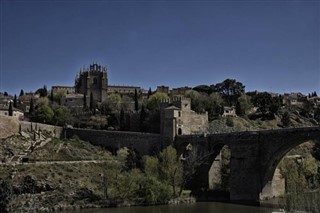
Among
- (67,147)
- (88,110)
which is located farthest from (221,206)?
(88,110)

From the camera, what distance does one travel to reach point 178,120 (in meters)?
57.3

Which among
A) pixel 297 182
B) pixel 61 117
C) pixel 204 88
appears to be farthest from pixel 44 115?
pixel 297 182

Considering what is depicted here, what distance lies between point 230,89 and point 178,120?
4801 cm

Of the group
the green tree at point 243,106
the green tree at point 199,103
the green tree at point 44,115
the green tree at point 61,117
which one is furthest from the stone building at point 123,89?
the green tree at point 44,115

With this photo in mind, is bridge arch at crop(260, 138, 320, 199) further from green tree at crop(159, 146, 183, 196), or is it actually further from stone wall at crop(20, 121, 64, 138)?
stone wall at crop(20, 121, 64, 138)

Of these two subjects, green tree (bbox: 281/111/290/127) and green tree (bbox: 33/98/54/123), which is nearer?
green tree (bbox: 33/98/54/123)

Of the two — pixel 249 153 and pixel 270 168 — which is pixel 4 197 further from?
pixel 270 168

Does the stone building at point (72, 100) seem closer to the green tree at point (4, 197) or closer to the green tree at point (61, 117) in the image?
the green tree at point (61, 117)

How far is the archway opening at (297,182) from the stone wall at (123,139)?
52.7 ft

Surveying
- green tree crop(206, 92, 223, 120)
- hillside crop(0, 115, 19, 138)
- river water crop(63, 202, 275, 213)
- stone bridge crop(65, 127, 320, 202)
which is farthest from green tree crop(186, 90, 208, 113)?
river water crop(63, 202, 275, 213)

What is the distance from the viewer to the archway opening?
80.2ft

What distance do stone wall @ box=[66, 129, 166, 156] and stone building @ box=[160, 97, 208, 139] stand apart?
5.64ft

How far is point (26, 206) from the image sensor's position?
135 ft

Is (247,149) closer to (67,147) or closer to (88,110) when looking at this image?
(67,147)
